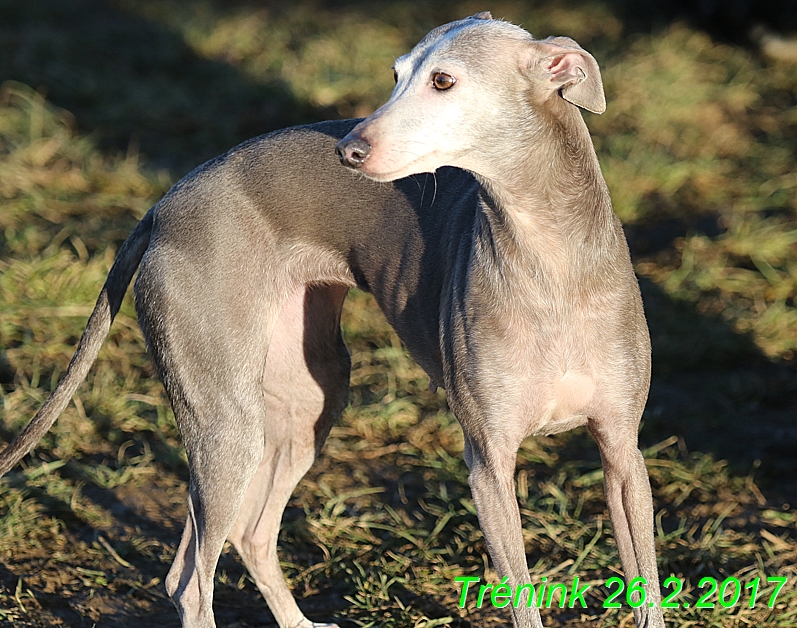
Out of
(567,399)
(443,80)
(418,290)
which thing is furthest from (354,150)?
(567,399)

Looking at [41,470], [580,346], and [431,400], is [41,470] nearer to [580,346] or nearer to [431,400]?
[431,400]

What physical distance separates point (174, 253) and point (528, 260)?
3.38 ft

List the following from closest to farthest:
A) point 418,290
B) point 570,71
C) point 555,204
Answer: point 570,71
point 555,204
point 418,290

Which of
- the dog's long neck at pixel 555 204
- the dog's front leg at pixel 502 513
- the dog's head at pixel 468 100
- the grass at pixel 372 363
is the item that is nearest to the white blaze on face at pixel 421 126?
the dog's head at pixel 468 100

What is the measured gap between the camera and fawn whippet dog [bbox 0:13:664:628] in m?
2.63

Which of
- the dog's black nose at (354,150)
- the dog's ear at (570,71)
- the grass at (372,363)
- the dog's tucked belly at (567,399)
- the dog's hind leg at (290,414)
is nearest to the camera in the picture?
the dog's black nose at (354,150)

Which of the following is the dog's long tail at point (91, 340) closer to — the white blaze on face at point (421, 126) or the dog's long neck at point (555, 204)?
the white blaze on face at point (421, 126)

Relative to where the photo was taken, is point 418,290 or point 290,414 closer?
point 418,290

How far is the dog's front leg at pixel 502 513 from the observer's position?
281 centimetres

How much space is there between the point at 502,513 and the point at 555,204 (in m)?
0.81

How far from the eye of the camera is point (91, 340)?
3293 mm

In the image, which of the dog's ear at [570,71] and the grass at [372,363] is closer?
the dog's ear at [570,71]

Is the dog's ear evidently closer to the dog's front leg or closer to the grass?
the dog's front leg

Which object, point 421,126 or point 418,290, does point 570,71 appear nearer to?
point 421,126
